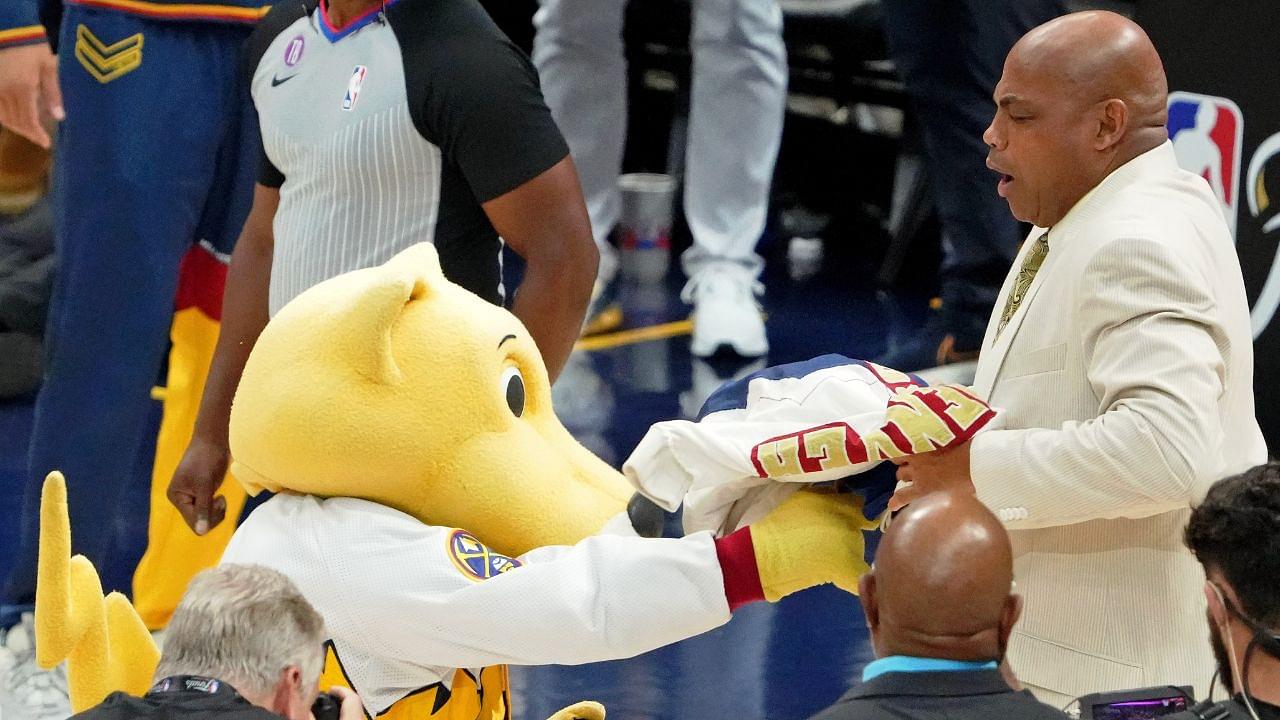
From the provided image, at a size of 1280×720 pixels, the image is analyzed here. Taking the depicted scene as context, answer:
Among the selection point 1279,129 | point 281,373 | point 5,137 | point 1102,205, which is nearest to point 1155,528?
point 1102,205

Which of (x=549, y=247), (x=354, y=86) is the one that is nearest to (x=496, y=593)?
(x=549, y=247)

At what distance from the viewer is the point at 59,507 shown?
238cm

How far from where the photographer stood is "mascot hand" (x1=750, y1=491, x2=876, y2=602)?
2365 millimetres

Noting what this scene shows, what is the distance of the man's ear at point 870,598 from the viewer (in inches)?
77.0

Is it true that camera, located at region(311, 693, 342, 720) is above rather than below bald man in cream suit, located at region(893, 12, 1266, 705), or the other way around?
below

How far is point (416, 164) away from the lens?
10.8ft

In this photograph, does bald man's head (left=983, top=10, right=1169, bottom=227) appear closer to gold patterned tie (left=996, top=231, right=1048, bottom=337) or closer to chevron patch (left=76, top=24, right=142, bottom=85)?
gold patterned tie (left=996, top=231, right=1048, bottom=337)

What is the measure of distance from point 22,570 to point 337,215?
134 centimetres

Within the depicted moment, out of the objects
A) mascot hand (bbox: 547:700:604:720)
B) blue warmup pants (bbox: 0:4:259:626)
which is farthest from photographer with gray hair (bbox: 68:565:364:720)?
blue warmup pants (bbox: 0:4:259:626)

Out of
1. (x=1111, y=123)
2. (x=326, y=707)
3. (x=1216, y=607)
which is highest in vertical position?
(x=1111, y=123)

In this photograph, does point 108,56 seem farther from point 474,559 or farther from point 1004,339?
point 1004,339

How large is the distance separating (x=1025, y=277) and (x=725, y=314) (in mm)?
3783

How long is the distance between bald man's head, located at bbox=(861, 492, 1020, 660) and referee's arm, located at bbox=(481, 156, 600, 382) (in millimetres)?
1425

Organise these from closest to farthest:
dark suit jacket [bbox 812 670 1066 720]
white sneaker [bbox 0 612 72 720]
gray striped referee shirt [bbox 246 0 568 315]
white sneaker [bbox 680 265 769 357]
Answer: dark suit jacket [bbox 812 670 1066 720], gray striped referee shirt [bbox 246 0 568 315], white sneaker [bbox 0 612 72 720], white sneaker [bbox 680 265 769 357]
